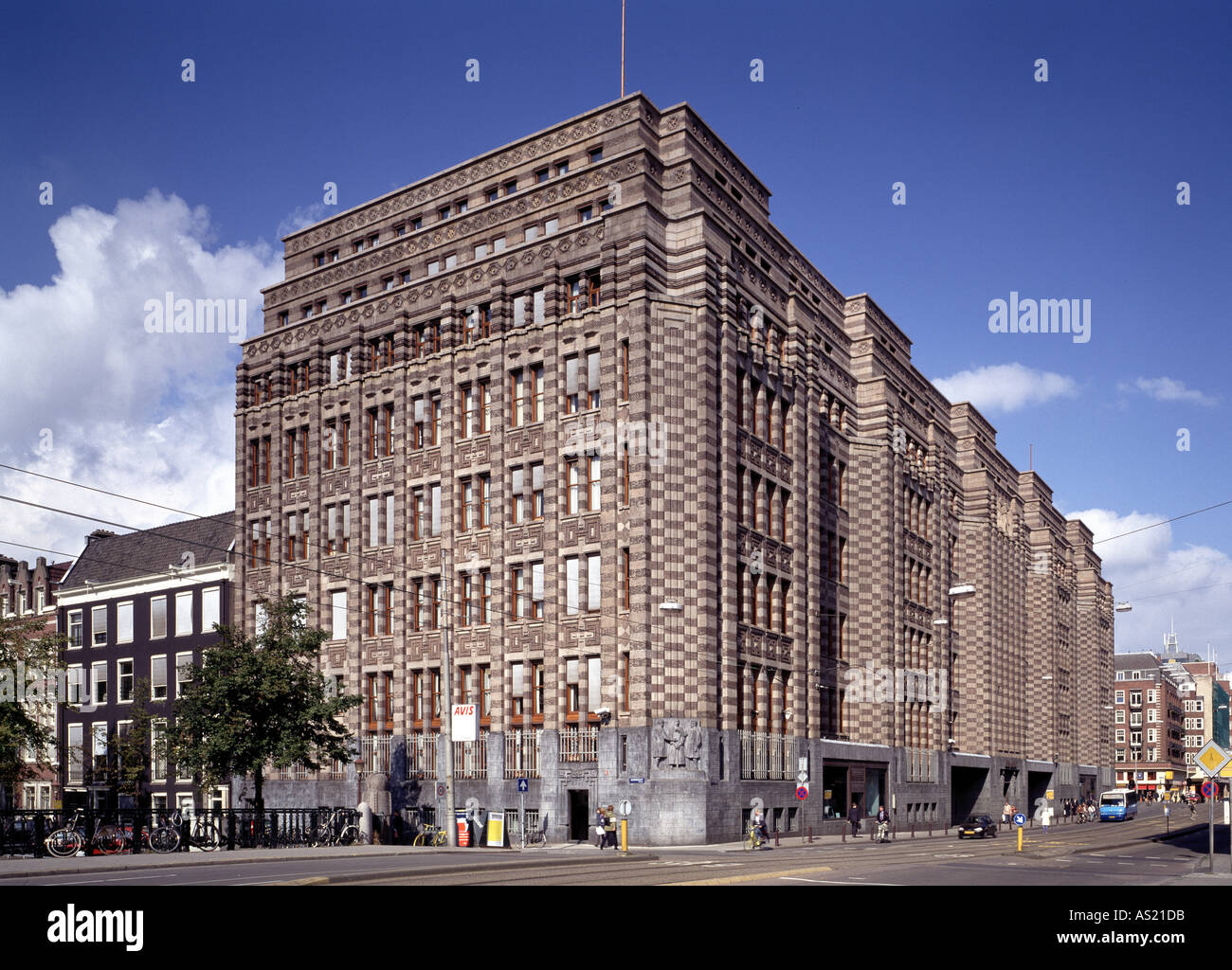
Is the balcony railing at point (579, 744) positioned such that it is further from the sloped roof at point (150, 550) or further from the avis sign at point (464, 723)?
the sloped roof at point (150, 550)

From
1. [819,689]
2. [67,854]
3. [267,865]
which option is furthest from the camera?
[819,689]

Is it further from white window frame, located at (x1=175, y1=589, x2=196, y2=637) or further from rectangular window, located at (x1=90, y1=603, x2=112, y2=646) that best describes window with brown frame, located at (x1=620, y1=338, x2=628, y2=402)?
rectangular window, located at (x1=90, y1=603, x2=112, y2=646)

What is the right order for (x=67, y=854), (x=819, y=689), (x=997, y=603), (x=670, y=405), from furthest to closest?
(x=997, y=603) → (x=819, y=689) → (x=670, y=405) → (x=67, y=854)

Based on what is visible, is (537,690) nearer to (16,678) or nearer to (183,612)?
(16,678)

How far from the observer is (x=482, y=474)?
57219 mm

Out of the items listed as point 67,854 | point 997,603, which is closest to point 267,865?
point 67,854

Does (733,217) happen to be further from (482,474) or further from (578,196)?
Answer: (482,474)

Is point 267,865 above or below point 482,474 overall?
below

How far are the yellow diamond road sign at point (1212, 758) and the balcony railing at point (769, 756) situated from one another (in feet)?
79.0

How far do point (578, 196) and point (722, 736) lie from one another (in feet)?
81.1

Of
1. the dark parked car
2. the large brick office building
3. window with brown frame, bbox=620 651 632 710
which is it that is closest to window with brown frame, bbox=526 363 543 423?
the large brick office building

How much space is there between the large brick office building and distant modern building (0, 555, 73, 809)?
1828 cm

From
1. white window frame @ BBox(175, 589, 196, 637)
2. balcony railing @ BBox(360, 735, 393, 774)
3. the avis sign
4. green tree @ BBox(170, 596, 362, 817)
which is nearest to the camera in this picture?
the avis sign

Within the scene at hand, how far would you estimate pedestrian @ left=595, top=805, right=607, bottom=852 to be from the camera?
150 ft
